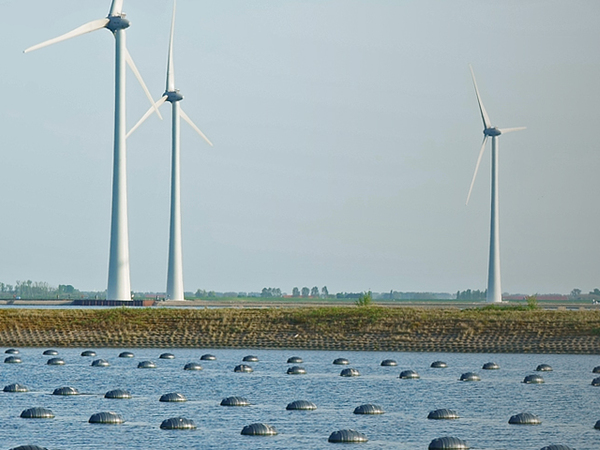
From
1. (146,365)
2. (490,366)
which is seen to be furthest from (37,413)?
(490,366)

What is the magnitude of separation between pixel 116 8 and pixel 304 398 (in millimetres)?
65322

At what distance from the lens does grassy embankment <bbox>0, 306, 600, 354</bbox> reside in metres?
71.1

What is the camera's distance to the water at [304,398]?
33.9 meters

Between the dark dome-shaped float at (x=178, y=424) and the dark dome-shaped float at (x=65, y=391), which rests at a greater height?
the dark dome-shaped float at (x=65, y=391)

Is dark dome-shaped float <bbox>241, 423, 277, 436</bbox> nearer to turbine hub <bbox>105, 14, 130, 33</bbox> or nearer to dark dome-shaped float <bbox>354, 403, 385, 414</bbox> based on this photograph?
dark dome-shaped float <bbox>354, 403, 385, 414</bbox>

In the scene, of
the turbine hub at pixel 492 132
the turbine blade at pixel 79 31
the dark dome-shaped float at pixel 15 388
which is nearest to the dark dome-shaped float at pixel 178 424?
the dark dome-shaped float at pixel 15 388

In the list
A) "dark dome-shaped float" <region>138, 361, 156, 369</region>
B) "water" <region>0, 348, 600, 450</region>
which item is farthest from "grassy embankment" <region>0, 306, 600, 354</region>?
"dark dome-shaped float" <region>138, 361, 156, 369</region>

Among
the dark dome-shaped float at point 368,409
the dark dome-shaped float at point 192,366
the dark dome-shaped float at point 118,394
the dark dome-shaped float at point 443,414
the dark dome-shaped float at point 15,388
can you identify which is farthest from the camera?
the dark dome-shaped float at point 192,366

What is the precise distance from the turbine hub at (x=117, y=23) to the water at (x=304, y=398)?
41159 millimetres

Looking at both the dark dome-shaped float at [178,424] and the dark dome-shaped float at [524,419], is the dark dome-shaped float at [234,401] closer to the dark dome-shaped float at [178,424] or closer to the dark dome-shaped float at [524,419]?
the dark dome-shaped float at [178,424]

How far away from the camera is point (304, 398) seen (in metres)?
46.4

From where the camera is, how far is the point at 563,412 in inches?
1650

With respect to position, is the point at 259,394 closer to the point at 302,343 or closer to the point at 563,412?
the point at 563,412

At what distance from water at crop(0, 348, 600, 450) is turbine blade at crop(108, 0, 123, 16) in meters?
42.8
